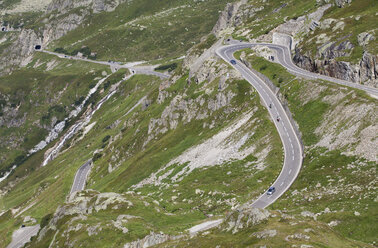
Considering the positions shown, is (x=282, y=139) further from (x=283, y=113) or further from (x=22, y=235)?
(x=22, y=235)

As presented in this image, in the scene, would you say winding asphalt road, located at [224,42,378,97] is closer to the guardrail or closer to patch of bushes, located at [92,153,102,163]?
the guardrail

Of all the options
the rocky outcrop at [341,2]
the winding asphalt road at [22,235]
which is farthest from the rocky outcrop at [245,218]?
the rocky outcrop at [341,2]

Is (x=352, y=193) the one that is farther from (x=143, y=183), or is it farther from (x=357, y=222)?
(x=143, y=183)

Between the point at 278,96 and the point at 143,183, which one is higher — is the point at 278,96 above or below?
above

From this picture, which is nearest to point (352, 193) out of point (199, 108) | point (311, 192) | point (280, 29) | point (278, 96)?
point (311, 192)

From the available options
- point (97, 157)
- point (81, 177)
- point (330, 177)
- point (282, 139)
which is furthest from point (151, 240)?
point (97, 157)

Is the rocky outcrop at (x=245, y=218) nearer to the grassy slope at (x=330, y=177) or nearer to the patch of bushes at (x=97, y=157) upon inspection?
the grassy slope at (x=330, y=177)
